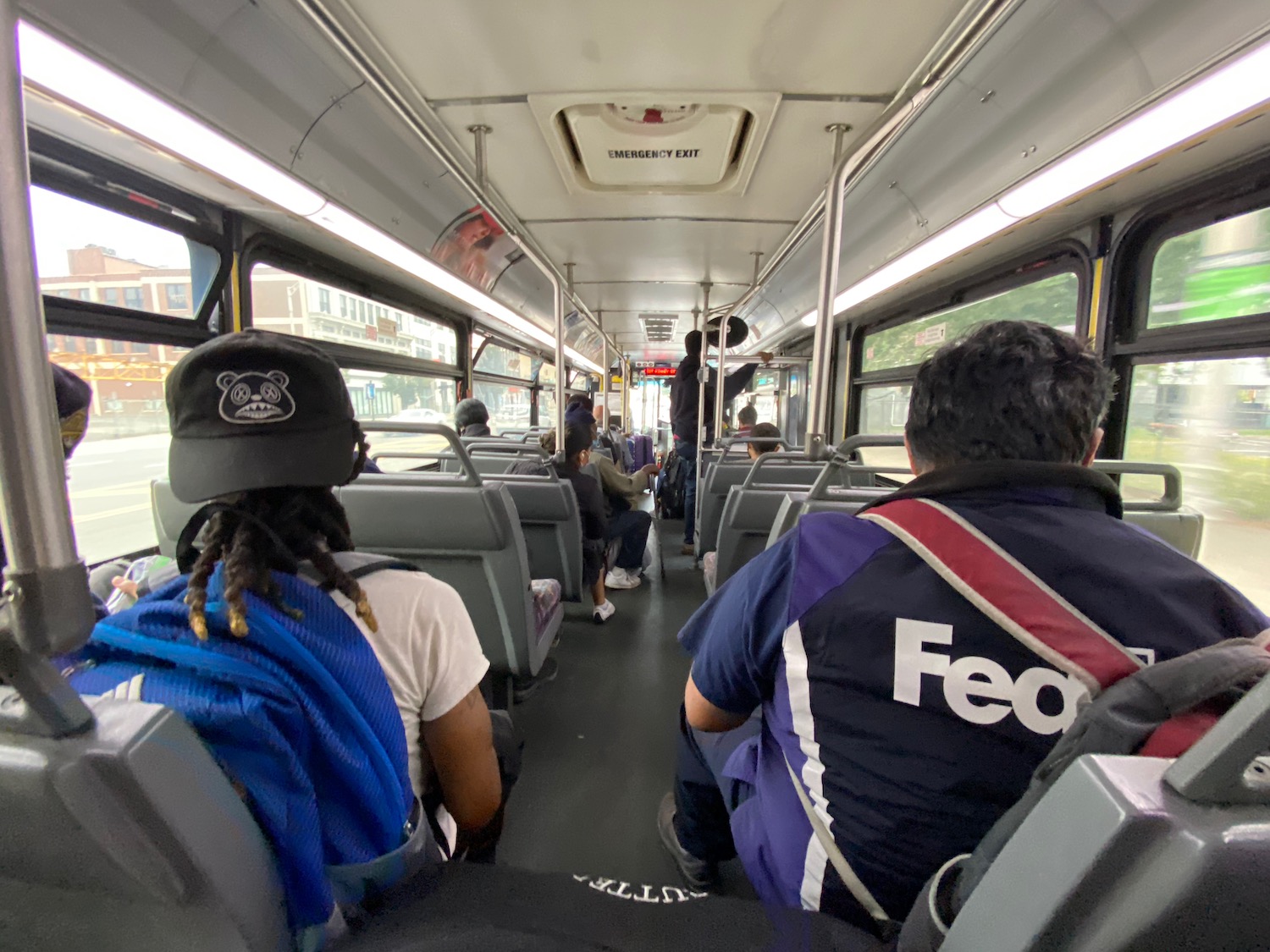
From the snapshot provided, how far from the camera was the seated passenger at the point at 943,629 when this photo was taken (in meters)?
0.79

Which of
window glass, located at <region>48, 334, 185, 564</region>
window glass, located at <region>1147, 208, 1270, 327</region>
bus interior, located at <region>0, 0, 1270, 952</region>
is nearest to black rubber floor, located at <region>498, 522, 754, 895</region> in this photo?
bus interior, located at <region>0, 0, 1270, 952</region>

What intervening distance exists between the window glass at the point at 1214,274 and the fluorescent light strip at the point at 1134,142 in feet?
3.72

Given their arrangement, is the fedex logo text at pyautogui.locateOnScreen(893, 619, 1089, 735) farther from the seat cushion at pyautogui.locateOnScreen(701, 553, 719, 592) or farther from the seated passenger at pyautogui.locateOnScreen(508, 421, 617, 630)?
the seated passenger at pyautogui.locateOnScreen(508, 421, 617, 630)

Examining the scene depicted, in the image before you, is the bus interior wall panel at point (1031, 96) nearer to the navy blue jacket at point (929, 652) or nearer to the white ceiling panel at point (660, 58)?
the white ceiling panel at point (660, 58)

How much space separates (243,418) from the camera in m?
0.83

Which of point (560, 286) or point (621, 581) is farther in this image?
point (621, 581)

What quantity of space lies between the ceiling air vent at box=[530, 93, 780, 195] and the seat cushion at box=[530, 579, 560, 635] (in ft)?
6.88

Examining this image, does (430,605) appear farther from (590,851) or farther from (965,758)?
(590,851)

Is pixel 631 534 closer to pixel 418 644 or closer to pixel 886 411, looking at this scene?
pixel 886 411

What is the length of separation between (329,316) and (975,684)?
4.68 m

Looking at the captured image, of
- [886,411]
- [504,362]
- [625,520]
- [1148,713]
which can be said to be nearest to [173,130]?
[1148,713]

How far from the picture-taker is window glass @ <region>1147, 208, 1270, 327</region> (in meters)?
2.23

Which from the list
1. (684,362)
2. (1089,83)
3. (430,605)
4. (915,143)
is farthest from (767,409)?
(430,605)

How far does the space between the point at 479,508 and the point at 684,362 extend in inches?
164
